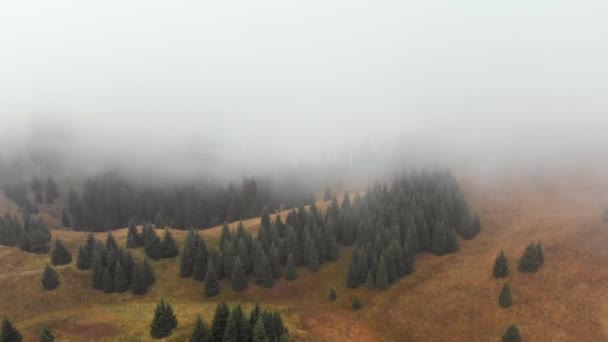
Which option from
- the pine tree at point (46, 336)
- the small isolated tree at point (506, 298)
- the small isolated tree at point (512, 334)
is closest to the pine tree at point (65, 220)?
the pine tree at point (46, 336)

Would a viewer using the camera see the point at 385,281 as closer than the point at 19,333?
No

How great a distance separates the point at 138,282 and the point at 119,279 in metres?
3.81

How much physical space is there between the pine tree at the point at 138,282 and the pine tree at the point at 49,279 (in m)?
15.2

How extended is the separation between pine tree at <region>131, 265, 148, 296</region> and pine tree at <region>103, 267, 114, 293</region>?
13.7 ft

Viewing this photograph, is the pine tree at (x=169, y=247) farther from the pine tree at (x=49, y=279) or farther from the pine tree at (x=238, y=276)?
the pine tree at (x=49, y=279)

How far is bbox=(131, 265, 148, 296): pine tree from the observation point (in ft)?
287

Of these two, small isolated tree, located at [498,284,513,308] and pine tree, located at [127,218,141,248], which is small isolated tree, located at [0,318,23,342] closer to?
pine tree, located at [127,218,141,248]

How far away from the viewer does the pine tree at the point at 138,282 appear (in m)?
87.6

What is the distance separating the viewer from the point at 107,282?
87.2 m

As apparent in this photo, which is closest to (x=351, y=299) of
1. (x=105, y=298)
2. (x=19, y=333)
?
(x=105, y=298)

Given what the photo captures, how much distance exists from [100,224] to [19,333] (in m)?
137

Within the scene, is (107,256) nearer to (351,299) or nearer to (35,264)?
(35,264)

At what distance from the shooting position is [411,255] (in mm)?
92062

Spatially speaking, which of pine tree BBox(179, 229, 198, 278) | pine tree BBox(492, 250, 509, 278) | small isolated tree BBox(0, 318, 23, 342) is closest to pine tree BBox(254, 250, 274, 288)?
pine tree BBox(179, 229, 198, 278)
